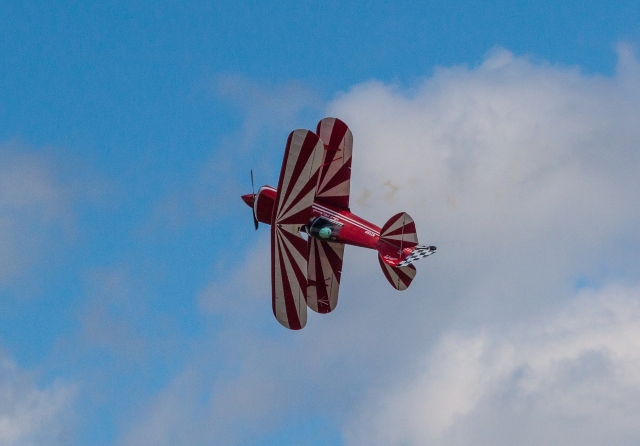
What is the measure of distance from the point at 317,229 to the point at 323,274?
11.6 feet

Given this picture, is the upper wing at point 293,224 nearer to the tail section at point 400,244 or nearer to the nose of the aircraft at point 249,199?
the tail section at point 400,244

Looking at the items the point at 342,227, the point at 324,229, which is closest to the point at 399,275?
the point at 342,227

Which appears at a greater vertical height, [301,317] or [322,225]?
[322,225]

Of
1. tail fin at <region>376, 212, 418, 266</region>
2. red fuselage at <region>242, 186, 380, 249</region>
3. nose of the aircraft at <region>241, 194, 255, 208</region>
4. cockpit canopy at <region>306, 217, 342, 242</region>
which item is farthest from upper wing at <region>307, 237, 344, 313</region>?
tail fin at <region>376, 212, 418, 266</region>

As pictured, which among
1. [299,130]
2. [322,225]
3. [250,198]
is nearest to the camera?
[299,130]

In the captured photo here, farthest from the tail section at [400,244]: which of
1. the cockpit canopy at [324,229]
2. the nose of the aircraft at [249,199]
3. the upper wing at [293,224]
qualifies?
the nose of the aircraft at [249,199]

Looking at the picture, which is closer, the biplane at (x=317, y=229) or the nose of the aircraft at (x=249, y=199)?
the biplane at (x=317, y=229)

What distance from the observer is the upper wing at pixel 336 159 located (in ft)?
196

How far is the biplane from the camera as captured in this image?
54625 millimetres

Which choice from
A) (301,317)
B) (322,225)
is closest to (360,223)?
(322,225)

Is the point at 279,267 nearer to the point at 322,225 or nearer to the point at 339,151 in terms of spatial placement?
the point at 322,225

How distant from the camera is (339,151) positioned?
60.2 meters

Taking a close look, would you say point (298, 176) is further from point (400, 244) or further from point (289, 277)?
point (400, 244)

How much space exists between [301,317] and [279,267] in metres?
2.26
